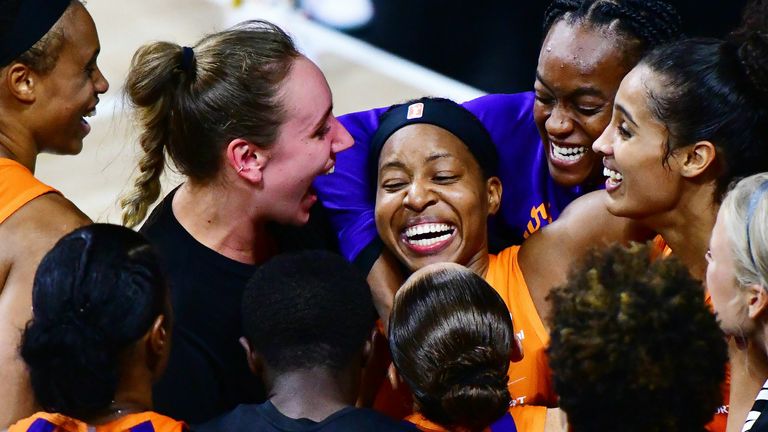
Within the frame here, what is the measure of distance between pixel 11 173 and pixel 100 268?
62cm

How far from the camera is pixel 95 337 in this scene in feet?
7.84

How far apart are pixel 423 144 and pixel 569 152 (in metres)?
0.48

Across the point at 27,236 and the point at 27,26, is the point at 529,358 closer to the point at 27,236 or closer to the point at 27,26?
the point at 27,236

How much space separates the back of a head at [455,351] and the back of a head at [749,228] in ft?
1.79

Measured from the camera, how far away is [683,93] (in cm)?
312

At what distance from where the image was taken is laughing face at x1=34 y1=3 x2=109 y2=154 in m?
3.05

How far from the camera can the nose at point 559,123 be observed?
358 cm

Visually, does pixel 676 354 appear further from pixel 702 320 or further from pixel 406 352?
pixel 406 352

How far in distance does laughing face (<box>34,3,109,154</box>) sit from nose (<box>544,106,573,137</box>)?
4.48 ft

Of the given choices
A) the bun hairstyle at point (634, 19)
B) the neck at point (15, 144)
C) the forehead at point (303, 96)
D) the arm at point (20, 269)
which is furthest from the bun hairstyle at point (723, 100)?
the neck at point (15, 144)

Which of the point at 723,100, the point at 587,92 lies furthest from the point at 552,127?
the point at 723,100

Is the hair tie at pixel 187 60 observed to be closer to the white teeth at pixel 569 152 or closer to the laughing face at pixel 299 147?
the laughing face at pixel 299 147

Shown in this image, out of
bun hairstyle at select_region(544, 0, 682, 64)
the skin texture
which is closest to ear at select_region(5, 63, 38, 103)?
the skin texture

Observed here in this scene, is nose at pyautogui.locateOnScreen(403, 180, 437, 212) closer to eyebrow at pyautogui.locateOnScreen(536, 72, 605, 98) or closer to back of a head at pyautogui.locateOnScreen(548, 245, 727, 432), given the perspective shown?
eyebrow at pyautogui.locateOnScreen(536, 72, 605, 98)
